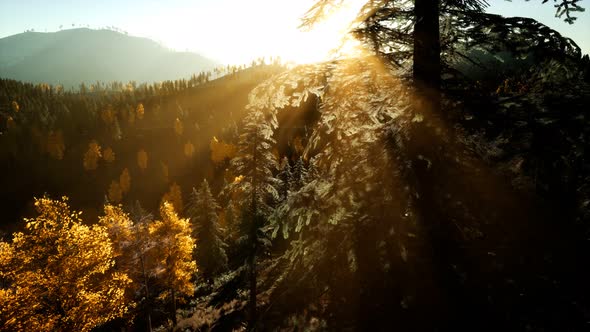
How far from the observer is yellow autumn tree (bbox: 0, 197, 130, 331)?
1134 centimetres

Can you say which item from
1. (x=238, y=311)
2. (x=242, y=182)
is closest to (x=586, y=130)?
(x=242, y=182)

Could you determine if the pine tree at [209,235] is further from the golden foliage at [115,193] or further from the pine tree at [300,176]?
the golden foliage at [115,193]

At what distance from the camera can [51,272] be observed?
1195cm

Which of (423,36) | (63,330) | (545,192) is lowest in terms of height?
(63,330)

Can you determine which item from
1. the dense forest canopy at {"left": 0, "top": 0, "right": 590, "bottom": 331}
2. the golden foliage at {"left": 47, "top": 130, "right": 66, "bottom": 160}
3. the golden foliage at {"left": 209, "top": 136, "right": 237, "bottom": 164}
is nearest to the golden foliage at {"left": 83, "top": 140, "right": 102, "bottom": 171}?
the golden foliage at {"left": 47, "top": 130, "right": 66, "bottom": 160}

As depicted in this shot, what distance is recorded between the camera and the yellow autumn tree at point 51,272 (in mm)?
11344

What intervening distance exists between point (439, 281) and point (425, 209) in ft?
2.76

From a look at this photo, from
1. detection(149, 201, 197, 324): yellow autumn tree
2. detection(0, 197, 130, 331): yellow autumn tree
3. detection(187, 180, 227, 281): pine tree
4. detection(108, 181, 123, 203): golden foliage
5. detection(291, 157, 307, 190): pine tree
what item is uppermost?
detection(291, 157, 307, 190): pine tree

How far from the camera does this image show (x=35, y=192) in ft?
323

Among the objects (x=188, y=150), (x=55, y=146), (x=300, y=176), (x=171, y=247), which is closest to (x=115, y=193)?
(x=188, y=150)

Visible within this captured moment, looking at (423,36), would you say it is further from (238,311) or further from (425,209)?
(238,311)

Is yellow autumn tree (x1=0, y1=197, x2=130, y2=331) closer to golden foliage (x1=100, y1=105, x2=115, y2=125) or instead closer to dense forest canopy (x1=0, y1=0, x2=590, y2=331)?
dense forest canopy (x1=0, y1=0, x2=590, y2=331)

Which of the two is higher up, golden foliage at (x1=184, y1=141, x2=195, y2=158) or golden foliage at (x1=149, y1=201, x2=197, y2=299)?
golden foliage at (x1=149, y1=201, x2=197, y2=299)

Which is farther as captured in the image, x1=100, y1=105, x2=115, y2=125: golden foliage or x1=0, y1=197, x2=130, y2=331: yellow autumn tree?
x1=100, y1=105, x2=115, y2=125: golden foliage
